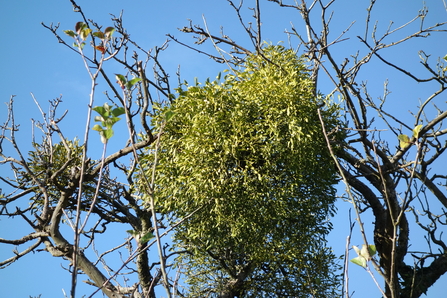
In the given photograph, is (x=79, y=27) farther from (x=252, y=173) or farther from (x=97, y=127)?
(x=252, y=173)

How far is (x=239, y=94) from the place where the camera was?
2670mm

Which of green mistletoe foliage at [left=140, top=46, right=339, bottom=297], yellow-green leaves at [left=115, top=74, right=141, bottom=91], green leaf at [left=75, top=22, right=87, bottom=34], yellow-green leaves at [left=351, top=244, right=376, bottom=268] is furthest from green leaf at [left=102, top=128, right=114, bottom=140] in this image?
green mistletoe foliage at [left=140, top=46, right=339, bottom=297]

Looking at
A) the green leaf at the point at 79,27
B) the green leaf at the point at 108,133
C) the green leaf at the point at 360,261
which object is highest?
the green leaf at the point at 79,27

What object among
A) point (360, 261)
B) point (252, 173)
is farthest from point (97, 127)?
point (252, 173)

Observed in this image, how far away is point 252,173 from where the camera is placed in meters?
2.62

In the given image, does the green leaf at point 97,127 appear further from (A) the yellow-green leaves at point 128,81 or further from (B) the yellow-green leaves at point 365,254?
(B) the yellow-green leaves at point 365,254

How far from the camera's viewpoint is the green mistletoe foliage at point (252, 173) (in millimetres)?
2566

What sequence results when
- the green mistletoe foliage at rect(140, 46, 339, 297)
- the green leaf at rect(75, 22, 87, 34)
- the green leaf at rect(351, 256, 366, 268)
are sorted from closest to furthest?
the green leaf at rect(351, 256, 366, 268) < the green leaf at rect(75, 22, 87, 34) < the green mistletoe foliage at rect(140, 46, 339, 297)

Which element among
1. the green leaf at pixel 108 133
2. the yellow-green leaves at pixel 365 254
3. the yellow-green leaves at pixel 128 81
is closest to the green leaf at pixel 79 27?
the yellow-green leaves at pixel 128 81

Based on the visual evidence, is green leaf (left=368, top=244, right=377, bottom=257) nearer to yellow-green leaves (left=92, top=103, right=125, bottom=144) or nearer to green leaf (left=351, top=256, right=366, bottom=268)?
green leaf (left=351, top=256, right=366, bottom=268)

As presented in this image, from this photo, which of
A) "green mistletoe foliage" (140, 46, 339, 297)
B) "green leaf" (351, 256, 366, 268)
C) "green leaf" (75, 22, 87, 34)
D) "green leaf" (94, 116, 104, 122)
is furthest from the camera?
"green mistletoe foliage" (140, 46, 339, 297)

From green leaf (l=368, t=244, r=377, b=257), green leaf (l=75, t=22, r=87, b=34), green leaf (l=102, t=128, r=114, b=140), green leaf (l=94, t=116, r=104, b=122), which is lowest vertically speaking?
green leaf (l=368, t=244, r=377, b=257)

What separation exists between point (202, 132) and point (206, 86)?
0.94ft

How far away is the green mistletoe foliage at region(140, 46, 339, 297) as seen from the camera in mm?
2566
